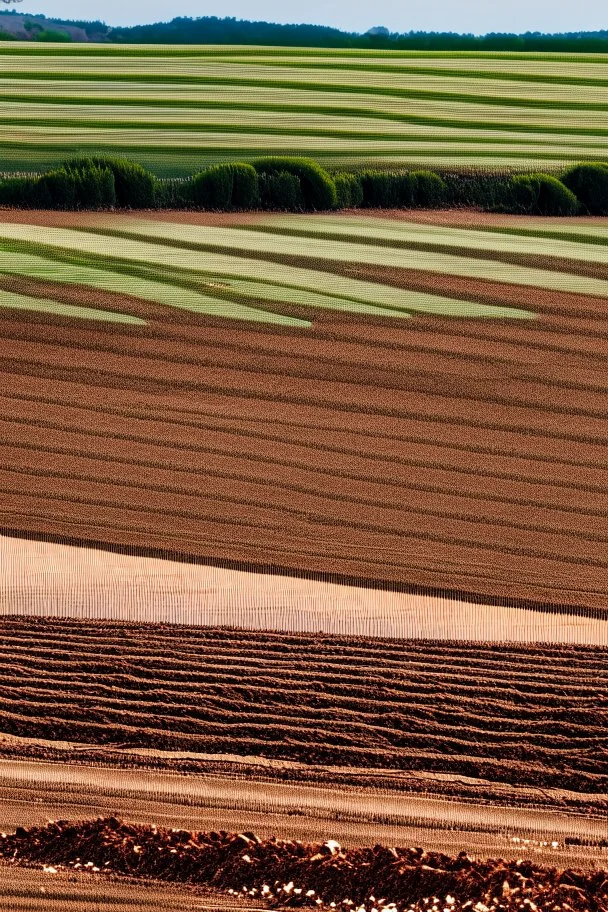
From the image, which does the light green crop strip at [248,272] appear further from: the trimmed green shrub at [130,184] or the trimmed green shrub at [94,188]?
the trimmed green shrub at [130,184]

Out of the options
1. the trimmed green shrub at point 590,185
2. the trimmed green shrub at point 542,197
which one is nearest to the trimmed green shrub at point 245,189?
the trimmed green shrub at point 542,197

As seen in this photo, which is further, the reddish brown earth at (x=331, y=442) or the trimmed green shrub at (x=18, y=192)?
the trimmed green shrub at (x=18, y=192)

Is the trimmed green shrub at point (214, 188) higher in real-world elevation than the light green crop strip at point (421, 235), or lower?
higher

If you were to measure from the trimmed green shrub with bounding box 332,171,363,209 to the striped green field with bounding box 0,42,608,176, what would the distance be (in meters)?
0.88

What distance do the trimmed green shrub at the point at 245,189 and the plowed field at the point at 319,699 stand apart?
25.7 feet

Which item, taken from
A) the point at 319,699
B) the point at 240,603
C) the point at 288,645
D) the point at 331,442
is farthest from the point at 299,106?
the point at 319,699

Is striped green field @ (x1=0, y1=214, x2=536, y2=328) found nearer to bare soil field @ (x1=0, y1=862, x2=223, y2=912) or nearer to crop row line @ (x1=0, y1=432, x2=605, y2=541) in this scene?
crop row line @ (x1=0, y1=432, x2=605, y2=541)

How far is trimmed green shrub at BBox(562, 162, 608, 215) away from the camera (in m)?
14.4

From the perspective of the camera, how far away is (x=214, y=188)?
46.5 feet

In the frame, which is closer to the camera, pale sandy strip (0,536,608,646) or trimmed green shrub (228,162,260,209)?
pale sandy strip (0,536,608,646)

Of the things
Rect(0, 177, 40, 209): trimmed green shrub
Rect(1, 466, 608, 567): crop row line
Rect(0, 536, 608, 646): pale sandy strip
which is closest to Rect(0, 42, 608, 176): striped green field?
Rect(0, 177, 40, 209): trimmed green shrub

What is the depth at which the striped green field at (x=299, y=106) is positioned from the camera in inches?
623

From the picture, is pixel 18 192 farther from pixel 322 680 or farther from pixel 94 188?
pixel 322 680

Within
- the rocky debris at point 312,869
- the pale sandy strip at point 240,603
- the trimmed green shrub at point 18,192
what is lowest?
the rocky debris at point 312,869
